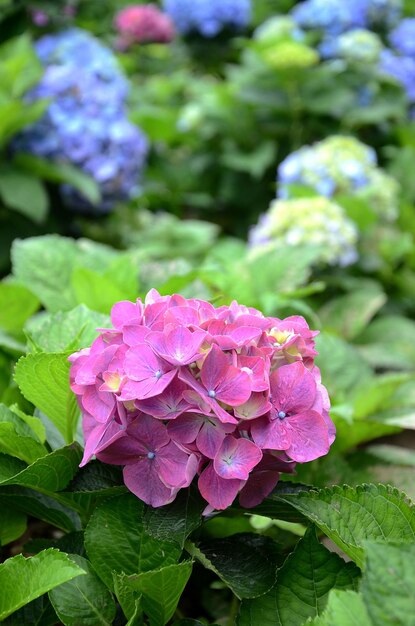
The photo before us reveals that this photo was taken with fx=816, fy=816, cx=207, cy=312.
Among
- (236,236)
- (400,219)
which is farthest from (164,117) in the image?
(400,219)

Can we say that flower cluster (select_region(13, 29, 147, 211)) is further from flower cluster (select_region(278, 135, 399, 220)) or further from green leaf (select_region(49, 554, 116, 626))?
green leaf (select_region(49, 554, 116, 626))

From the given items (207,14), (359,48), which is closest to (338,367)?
(359,48)

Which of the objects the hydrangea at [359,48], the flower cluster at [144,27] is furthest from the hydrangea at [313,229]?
the flower cluster at [144,27]

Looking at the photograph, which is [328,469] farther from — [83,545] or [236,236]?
[236,236]

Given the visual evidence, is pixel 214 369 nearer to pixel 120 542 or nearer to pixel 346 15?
pixel 120 542

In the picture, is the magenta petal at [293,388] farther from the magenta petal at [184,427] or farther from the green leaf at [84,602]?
the green leaf at [84,602]
